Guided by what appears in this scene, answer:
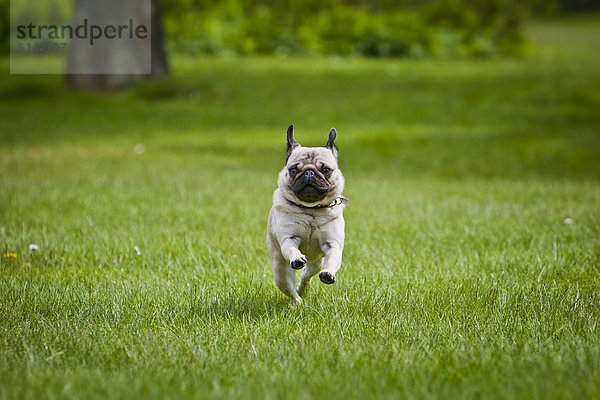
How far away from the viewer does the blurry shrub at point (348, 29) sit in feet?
91.0

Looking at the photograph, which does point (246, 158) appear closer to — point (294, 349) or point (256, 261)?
point (256, 261)

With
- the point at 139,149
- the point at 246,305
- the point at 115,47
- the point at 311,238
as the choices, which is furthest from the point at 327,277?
the point at 115,47

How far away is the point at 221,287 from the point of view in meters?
4.62

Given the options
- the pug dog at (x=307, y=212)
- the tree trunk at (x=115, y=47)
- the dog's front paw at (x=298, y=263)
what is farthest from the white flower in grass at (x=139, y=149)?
the dog's front paw at (x=298, y=263)

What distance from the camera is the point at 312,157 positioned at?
3.96 metres

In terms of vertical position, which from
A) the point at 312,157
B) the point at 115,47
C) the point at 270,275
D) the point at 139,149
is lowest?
the point at 270,275

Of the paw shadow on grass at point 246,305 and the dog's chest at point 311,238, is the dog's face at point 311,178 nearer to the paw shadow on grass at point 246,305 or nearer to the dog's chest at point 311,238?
the dog's chest at point 311,238

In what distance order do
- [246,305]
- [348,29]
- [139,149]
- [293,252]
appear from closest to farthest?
[293,252] < [246,305] < [139,149] < [348,29]

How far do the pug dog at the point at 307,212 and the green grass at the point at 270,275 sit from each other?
345 mm

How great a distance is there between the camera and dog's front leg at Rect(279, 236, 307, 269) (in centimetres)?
354

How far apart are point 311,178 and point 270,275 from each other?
1458 mm

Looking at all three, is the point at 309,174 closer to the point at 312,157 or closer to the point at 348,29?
the point at 312,157

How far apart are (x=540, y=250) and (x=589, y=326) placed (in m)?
2.00

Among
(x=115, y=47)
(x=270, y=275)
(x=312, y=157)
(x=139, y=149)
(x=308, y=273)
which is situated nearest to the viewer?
(x=312, y=157)
